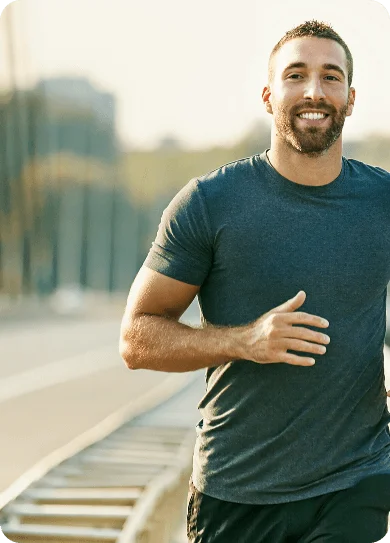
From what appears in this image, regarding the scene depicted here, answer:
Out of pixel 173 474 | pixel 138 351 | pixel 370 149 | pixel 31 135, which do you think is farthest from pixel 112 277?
pixel 138 351

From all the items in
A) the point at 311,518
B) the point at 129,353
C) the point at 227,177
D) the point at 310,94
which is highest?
the point at 310,94

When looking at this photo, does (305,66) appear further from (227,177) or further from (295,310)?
(295,310)

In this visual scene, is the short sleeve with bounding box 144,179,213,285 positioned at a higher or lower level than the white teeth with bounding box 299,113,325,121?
lower

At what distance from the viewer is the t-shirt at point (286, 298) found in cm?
129

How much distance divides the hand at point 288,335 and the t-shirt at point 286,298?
0.39 feet

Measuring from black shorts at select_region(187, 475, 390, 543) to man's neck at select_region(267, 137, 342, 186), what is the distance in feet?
1.50

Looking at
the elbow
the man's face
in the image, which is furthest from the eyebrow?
the elbow

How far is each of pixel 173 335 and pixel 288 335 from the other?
0.23 meters

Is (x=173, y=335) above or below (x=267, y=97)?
below

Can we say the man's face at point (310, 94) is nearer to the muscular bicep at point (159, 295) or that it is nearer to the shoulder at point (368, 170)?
the shoulder at point (368, 170)

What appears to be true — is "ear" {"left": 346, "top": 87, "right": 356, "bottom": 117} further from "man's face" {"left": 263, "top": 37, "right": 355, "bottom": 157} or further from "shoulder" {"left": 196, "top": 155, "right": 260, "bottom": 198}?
"shoulder" {"left": 196, "top": 155, "right": 260, "bottom": 198}

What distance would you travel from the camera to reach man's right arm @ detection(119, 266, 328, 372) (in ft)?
3.95

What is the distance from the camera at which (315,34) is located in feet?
4.54

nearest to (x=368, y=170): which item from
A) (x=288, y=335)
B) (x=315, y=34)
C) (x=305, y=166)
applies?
(x=305, y=166)
